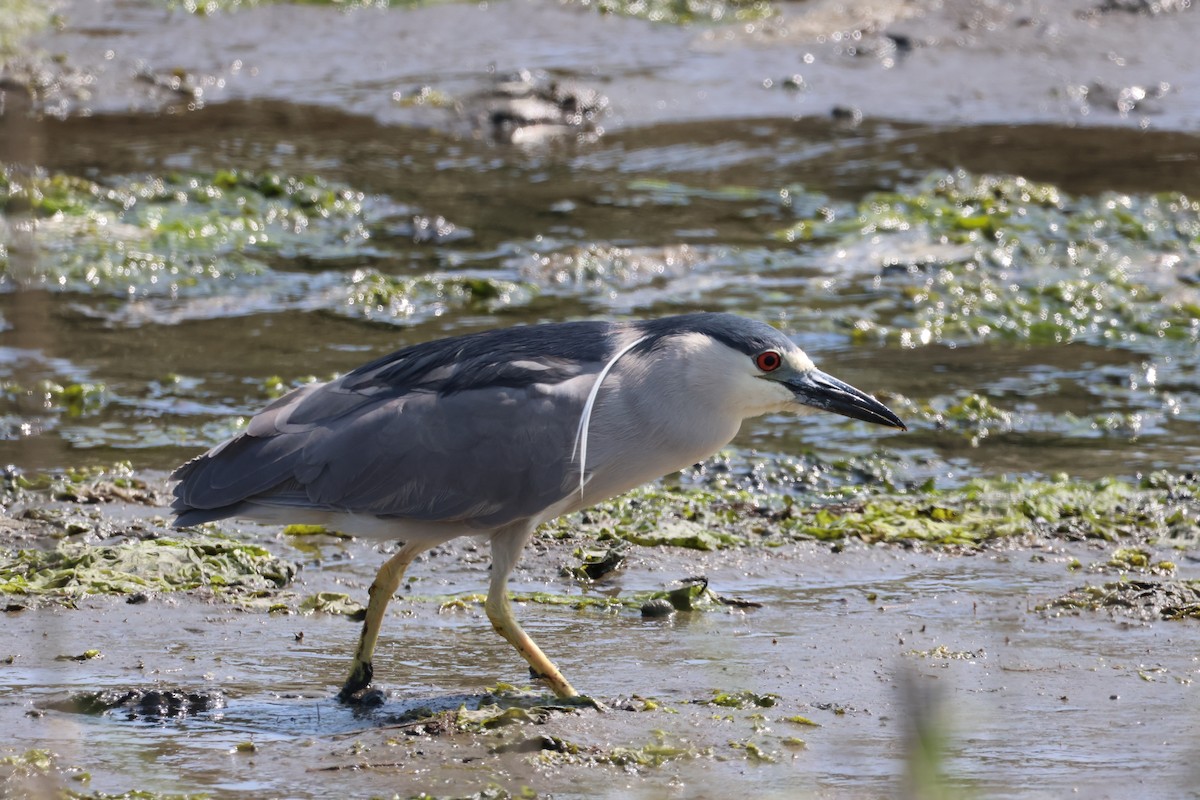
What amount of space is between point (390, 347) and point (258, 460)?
374 centimetres

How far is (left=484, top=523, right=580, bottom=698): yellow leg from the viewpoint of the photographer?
4641 millimetres

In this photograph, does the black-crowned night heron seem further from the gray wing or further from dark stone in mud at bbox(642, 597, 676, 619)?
dark stone in mud at bbox(642, 597, 676, 619)

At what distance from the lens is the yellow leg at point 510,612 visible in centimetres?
464

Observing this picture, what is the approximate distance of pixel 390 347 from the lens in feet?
28.0

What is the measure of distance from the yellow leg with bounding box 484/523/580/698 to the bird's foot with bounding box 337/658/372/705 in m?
0.40

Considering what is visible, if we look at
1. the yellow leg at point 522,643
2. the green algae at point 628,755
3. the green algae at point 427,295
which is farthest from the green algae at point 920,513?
the green algae at point 427,295

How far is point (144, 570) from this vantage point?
18.3ft

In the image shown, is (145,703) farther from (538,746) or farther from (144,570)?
(144,570)

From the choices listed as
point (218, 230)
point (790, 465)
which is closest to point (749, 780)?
point (790, 465)

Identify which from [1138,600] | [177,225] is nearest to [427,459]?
[1138,600]

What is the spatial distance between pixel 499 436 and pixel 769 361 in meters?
0.87

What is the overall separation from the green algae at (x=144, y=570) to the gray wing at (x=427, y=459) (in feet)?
2.29

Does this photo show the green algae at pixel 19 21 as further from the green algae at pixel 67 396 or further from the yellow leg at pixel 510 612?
the yellow leg at pixel 510 612

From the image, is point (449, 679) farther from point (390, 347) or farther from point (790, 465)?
point (390, 347)
